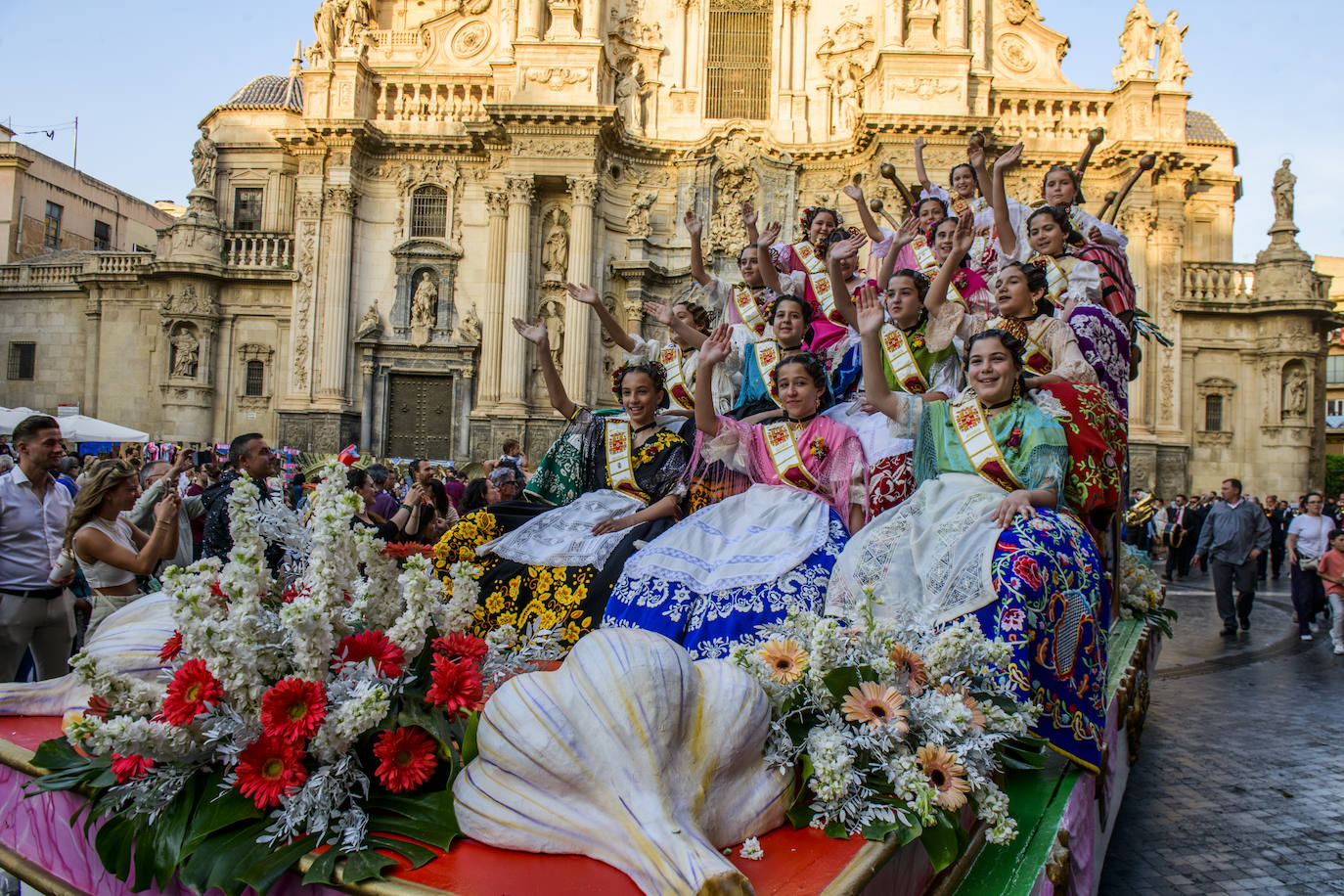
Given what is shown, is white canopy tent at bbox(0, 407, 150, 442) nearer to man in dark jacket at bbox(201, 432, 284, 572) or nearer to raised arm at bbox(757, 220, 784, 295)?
man in dark jacket at bbox(201, 432, 284, 572)

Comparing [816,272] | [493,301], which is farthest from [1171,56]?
[816,272]

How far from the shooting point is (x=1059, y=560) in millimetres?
3377

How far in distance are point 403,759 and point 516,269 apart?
21.5 metres

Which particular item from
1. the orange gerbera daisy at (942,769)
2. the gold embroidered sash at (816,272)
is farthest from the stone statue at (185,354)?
the orange gerbera daisy at (942,769)

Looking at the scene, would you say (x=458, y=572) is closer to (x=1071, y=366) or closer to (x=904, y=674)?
(x=904, y=674)

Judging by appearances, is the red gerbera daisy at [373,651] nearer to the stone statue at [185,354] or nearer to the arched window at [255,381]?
the arched window at [255,381]

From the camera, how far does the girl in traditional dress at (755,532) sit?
367cm

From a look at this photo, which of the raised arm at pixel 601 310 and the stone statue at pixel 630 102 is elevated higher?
the stone statue at pixel 630 102

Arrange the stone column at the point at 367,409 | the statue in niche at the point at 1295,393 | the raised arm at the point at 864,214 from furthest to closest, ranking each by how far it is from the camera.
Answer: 1. the statue in niche at the point at 1295,393
2. the stone column at the point at 367,409
3. the raised arm at the point at 864,214

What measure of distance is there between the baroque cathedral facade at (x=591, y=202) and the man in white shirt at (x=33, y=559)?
16.5 m

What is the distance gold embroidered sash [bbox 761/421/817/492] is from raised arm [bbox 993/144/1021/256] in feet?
8.18

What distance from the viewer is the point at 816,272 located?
6.96 m

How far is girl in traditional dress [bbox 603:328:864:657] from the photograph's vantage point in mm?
3668

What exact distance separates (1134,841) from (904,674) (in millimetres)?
3085
